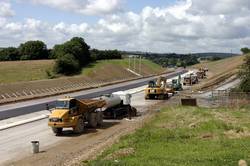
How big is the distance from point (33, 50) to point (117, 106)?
369 feet

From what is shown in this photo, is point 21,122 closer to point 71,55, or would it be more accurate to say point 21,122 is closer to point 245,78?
point 245,78

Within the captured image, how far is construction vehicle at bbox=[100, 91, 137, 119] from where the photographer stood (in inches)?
1613

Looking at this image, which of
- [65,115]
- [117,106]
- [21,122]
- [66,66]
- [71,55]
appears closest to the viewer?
[65,115]

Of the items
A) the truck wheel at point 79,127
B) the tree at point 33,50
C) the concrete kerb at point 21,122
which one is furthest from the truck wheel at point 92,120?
the tree at point 33,50

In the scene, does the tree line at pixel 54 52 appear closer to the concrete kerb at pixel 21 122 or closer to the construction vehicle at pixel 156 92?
the construction vehicle at pixel 156 92

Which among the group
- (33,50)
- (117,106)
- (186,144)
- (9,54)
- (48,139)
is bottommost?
(48,139)

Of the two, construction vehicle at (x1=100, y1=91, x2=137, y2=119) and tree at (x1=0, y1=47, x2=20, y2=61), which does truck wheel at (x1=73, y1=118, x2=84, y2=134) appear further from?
tree at (x1=0, y1=47, x2=20, y2=61)

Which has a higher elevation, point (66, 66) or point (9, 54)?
point (9, 54)

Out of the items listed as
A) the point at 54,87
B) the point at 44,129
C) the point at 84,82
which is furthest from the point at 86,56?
the point at 44,129

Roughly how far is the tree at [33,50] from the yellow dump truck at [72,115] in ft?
384

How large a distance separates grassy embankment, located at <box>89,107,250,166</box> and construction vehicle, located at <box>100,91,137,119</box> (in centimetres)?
551

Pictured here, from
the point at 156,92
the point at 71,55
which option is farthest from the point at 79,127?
the point at 71,55

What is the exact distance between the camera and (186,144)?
24.0 meters

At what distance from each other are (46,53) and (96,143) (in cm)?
12741
